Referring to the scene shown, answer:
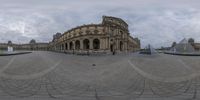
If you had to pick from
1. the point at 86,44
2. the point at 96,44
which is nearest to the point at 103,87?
the point at 86,44

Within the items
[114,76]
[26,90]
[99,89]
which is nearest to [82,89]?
[99,89]

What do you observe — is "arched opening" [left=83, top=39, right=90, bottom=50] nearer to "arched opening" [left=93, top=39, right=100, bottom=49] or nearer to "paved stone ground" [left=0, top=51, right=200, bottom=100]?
"arched opening" [left=93, top=39, right=100, bottom=49]

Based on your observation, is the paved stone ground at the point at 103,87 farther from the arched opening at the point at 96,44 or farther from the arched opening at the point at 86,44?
Result: the arched opening at the point at 96,44

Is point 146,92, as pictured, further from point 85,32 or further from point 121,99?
point 85,32

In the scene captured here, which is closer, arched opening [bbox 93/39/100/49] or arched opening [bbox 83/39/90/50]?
arched opening [bbox 83/39/90/50]

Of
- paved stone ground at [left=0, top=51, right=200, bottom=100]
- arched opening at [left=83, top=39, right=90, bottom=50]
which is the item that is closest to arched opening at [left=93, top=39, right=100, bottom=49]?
arched opening at [left=83, top=39, right=90, bottom=50]

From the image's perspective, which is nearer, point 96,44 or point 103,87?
point 103,87

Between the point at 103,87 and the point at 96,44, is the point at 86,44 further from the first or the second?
the point at 103,87

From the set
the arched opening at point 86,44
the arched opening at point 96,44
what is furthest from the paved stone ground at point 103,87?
the arched opening at point 96,44

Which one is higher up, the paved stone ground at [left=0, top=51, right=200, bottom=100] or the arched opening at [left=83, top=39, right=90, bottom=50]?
the arched opening at [left=83, top=39, right=90, bottom=50]

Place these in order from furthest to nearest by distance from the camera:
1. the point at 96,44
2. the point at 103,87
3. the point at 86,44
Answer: the point at 96,44 < the point at 86,44 < the point at 103,87

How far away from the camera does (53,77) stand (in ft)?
31.6

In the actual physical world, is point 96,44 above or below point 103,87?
above

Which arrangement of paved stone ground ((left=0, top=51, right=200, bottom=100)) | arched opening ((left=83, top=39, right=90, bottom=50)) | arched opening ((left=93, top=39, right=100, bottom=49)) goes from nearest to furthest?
paved stone ground ((left=0, top=51, right=200, bottom=100)) < arched opening ((left=83, top=39, right=90, bottom=50)) < arched opening ((left=93, top=39, right=100, bottom=49))
